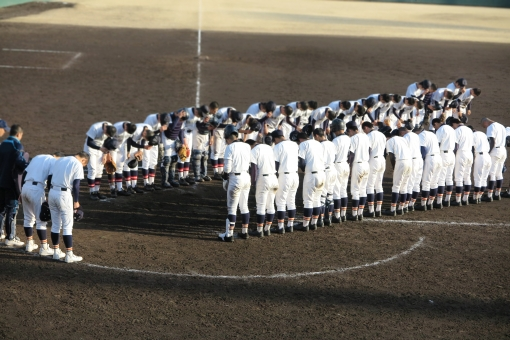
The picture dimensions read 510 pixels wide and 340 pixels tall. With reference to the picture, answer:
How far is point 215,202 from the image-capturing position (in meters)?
15.3

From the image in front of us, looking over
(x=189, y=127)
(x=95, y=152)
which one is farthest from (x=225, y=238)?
(x=189, y=127)

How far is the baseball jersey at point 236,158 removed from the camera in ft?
41.6

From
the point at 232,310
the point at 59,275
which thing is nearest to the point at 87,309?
the point at 59,275

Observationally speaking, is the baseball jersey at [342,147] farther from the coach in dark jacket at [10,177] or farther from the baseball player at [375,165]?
the coach in dark jacket at [10,177]

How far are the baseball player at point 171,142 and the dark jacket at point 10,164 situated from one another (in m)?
4.32

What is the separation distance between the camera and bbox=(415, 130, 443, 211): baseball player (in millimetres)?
15008

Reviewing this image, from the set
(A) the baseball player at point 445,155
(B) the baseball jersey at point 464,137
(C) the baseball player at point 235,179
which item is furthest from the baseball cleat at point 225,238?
(B) the baseball jersey at point 464,137

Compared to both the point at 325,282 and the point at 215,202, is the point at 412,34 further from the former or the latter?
the point at 325,282

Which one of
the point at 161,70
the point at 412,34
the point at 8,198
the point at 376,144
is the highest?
the point at 412,34

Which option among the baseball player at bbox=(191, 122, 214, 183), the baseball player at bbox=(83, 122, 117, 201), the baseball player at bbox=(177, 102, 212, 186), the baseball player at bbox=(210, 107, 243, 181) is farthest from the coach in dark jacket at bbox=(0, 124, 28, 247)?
the baseball player at bbox=(210, 107, 243, 181)

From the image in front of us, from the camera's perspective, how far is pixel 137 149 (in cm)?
1534

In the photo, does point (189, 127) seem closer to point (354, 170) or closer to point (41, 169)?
point (354, 170)

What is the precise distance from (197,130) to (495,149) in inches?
268

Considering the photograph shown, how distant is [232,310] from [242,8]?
120 feet
